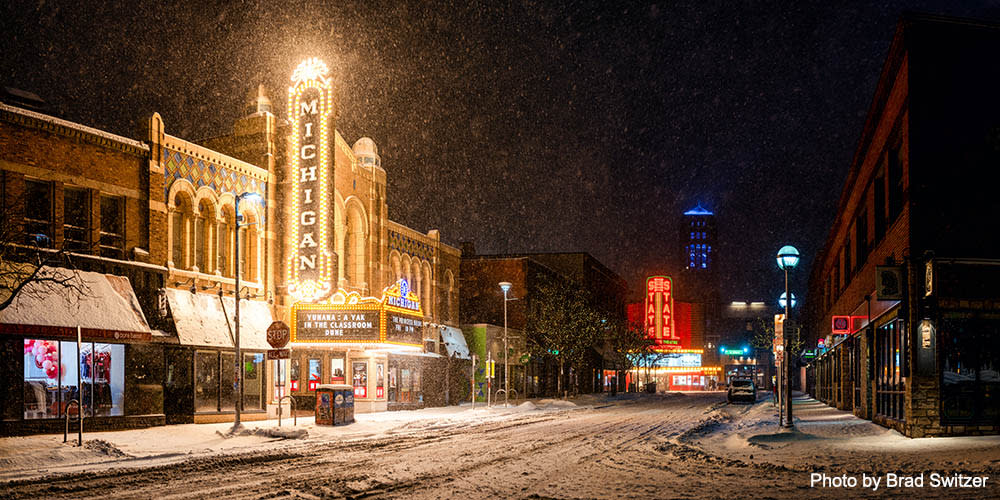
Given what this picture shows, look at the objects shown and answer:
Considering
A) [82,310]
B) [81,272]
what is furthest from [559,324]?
[82,310]

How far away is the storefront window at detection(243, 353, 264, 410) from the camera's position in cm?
3212

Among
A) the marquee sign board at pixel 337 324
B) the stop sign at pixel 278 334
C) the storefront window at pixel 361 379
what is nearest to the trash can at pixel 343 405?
the stop sign at pixel 278 334

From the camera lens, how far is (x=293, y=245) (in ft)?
114

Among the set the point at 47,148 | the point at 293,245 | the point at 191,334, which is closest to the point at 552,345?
the point at 293,245

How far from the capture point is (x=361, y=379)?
133 ft

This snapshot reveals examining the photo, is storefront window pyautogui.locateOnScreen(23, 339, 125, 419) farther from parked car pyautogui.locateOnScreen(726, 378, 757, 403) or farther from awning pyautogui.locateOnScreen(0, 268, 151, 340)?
parked car pyautogui.locateOnScreen(726, 378, 757, 403)

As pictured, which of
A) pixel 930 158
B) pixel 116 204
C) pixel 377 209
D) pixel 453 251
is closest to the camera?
pixel 930 158

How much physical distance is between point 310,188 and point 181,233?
587cm

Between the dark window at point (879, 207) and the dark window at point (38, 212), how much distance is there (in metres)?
25.1

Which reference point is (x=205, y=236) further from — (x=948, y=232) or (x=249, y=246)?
(x=948, y=232)

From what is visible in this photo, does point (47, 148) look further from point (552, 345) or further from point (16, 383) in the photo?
point (552, 345)

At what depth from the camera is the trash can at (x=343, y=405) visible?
2872 cm

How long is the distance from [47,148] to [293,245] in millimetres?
11160

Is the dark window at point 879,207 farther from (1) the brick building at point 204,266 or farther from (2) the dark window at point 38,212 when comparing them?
(2) the dark window at point 38,212
